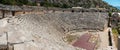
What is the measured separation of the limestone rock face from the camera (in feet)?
20.1

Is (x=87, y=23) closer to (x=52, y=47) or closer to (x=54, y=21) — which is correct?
(x=54, y=21)

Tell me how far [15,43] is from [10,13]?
26.6 feet

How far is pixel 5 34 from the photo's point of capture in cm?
643

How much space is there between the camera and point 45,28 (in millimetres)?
12656

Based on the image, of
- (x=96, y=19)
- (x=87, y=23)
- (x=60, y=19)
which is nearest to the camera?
(x=60, y=19)

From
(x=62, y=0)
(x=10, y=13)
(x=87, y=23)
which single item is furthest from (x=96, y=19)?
(x=62, y=0)

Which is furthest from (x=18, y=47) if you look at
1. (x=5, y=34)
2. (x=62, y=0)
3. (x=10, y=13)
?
(x=62, y=0)

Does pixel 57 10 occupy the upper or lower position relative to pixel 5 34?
lower

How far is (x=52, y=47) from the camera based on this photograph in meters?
6.35

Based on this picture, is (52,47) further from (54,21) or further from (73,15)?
(73,15)

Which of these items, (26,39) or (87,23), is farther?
(87,23)

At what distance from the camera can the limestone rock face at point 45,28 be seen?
6137 mm

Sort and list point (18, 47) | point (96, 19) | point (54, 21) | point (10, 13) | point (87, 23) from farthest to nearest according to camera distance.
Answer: point (96, 19) → point (87, 23) → point (54, 21) → point (10, 13) → point (18, 47)

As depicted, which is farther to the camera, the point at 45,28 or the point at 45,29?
Result: the point at 45,28
